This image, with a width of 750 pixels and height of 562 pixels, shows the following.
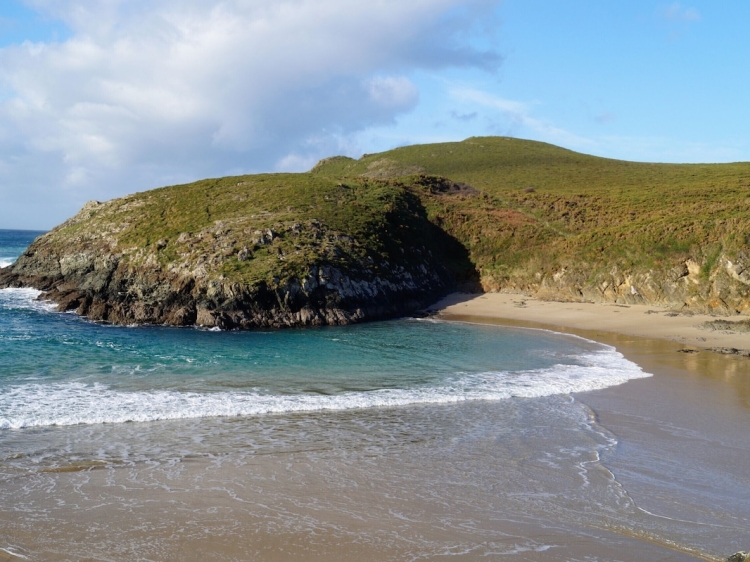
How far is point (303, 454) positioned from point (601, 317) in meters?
25.6

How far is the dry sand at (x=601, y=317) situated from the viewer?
90.7ft

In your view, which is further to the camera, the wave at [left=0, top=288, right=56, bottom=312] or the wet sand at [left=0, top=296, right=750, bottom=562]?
the wave at [left=0, top=288, right=56, bottom=312]

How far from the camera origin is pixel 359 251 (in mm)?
36875

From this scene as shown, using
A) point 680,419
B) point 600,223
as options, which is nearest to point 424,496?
point 680,419

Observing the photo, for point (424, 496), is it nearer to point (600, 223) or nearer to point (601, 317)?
point (601, 317)

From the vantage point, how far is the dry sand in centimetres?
2766

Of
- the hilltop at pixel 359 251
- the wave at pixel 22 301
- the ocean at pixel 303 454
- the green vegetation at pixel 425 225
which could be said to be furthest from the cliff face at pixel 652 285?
the wave at pixel 22 301

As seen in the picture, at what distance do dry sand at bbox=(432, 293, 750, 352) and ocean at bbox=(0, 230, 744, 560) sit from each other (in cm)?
640

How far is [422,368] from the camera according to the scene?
21547mm

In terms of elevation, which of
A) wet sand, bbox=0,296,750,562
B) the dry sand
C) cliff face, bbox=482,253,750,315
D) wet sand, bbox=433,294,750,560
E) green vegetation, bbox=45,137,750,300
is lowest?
wet sand, bbox=0,296,750,562

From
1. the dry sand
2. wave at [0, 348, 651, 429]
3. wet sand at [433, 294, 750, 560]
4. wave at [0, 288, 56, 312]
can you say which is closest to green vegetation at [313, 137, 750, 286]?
the dry sand

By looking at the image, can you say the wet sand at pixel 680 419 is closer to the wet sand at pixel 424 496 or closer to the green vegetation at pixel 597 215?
the wet sand at pixel 424 496

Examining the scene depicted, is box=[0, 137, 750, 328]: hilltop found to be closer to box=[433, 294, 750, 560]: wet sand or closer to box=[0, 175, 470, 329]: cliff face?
box=[0, 175, 470, 329]: cliff face

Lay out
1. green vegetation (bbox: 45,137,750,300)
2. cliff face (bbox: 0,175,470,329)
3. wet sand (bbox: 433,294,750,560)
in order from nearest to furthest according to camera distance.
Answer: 1. wet sand (bbox: 433,294,750,560)
2. cliff face (bbox: 0,175,470,329)
3. green vegetation (bbox: 45,137,750,300)
